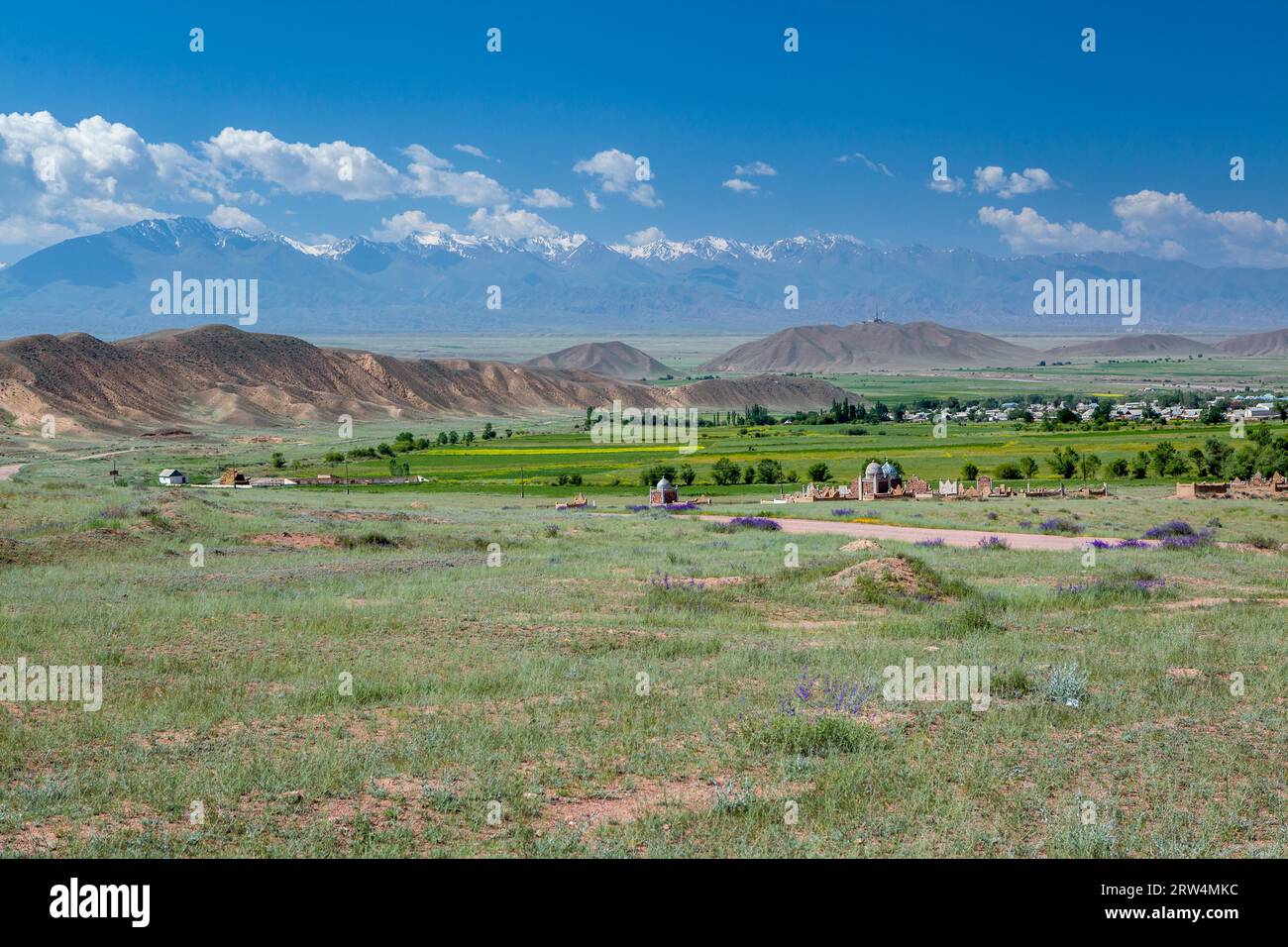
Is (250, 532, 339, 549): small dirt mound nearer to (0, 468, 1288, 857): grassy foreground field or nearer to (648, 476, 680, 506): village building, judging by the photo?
(0, 468, 1288, 857): grassy foreground field

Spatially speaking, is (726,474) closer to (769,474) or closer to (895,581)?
(769,474)

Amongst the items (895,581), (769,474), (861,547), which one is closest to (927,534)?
(861,547)

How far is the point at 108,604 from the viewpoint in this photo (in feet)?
57.0

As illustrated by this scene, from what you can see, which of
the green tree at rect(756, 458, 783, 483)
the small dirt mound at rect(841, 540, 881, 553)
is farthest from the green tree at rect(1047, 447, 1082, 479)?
the small dirt mound at rect(841, 540, 881, 553)

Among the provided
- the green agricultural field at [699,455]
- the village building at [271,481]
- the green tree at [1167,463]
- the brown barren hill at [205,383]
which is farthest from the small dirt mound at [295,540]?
the brown barren hill at [205,383]

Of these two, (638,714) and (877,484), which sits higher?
(877,484)

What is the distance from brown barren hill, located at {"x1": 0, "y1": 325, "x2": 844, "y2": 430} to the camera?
426ft

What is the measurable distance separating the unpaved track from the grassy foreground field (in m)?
10.2

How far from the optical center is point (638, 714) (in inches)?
448

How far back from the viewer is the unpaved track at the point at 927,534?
33.9 meters

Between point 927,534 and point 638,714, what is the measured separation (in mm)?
29369

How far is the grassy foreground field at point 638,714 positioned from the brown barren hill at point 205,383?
119 m

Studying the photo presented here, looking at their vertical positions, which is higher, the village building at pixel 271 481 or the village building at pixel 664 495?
the village building at pixel 271 481

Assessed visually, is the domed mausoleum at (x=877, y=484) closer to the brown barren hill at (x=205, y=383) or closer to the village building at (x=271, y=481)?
the village building at (x=271, y=481)
